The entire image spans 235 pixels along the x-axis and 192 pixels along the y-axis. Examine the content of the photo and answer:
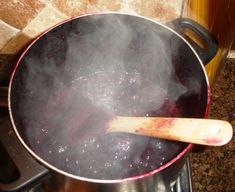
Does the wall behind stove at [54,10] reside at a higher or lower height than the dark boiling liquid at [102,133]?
higher

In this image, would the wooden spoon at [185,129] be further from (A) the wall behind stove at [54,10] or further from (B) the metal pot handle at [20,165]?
A: (A) the wall behind stove at [54,10]

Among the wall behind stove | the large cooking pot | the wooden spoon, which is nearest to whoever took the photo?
the wooden spoon

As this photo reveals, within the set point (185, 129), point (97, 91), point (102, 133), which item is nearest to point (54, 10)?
point (97, 91)

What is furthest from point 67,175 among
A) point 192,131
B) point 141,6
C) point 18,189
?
point 141,6

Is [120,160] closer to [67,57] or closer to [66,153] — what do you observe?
[66,153]

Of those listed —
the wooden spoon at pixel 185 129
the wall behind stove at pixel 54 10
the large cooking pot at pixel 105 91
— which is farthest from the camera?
the wall behind stove at pixel 54 10

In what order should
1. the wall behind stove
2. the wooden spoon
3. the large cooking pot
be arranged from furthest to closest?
the wall behind stove < the large cooking pot < the wooden spoon

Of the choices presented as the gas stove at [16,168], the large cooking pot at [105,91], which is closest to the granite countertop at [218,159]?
the large cooking pot at [105,91]

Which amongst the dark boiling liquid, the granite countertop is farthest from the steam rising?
the granite countertop

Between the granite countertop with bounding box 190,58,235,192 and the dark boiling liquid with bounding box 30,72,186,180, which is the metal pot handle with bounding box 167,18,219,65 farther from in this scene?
the granite countertop with bounding box 190,58,235,192
